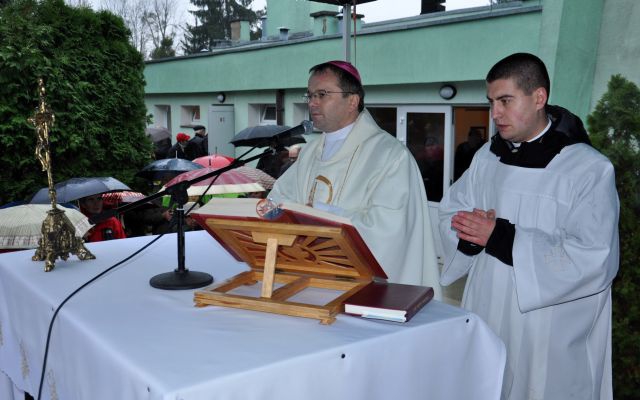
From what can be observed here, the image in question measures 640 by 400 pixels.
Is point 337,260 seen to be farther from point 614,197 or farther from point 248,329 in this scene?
point 614,197

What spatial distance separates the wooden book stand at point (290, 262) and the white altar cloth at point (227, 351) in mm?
43

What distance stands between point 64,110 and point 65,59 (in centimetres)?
55

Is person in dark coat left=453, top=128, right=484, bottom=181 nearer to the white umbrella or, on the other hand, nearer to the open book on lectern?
the white umbrella

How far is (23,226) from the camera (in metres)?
3.69

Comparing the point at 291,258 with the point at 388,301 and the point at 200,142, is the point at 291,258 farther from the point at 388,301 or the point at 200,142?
the point at 200,142

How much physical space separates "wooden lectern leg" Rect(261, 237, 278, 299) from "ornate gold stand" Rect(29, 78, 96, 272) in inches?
48.0

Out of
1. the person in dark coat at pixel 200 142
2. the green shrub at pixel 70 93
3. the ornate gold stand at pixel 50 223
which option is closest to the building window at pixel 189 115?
the person in dark coat at pixel 200 142

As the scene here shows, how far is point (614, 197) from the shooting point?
241 centimetres

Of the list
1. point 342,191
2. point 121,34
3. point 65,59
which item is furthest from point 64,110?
point 342,191

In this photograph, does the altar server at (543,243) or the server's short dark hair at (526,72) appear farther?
the server's short dark hair at (526,72)

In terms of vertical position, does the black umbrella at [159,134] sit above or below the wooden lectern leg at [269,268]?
below

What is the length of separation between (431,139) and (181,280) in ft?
22.8

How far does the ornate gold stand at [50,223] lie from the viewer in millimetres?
2787

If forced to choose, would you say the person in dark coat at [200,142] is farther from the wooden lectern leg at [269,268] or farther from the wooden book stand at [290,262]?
the wooden lectern leg at [269,268]
